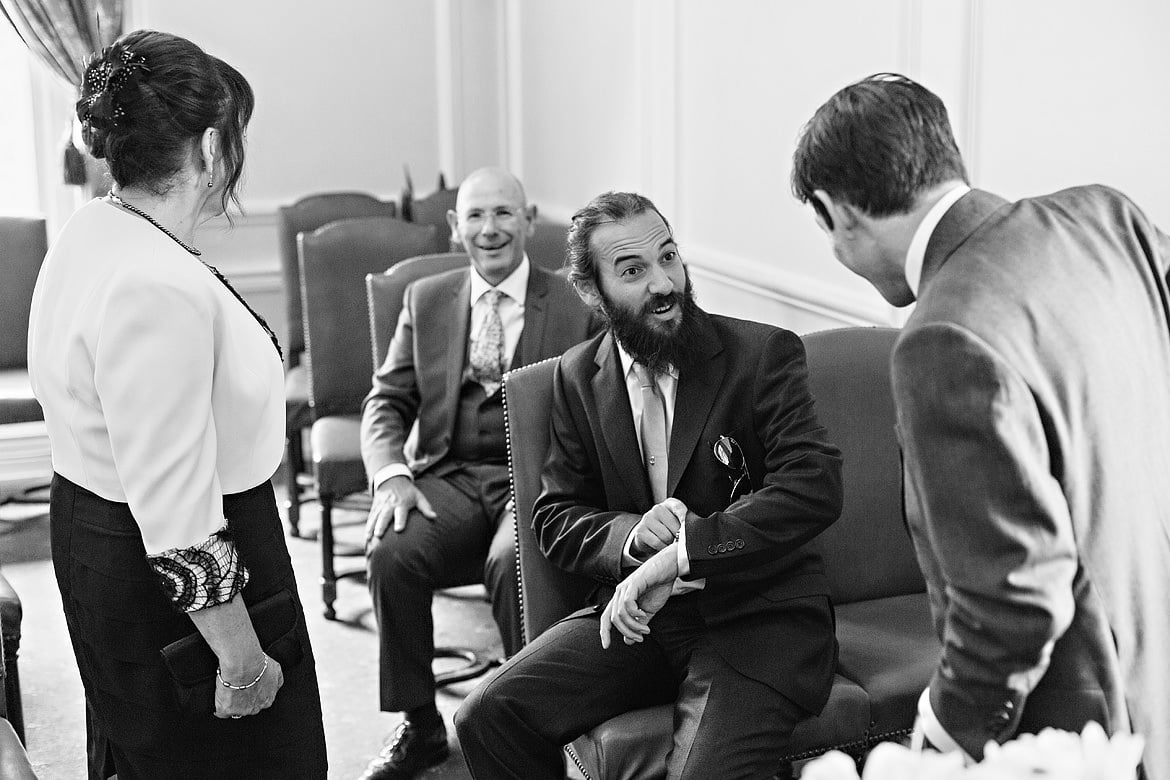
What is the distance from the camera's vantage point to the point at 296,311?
15.9 feet

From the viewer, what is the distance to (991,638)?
1320 millimetres

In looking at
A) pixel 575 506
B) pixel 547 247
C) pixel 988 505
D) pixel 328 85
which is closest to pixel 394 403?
pixel 575 506

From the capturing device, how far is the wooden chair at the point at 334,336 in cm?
408

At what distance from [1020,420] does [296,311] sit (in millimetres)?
3867

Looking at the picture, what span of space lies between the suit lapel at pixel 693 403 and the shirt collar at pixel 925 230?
97 cm

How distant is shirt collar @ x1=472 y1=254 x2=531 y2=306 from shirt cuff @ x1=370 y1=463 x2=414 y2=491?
52cm

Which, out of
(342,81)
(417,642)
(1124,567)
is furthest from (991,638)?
(342,81)

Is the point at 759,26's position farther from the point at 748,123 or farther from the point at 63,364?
the point at 63,364

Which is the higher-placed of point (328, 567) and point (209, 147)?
point (209, 147)

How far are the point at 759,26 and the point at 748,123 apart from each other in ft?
0.92

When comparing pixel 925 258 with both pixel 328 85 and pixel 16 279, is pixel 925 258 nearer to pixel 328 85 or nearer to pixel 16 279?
pixel 16 279

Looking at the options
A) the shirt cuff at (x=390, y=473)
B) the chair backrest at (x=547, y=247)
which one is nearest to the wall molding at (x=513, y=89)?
the chair backrest at (x=547, y=247)

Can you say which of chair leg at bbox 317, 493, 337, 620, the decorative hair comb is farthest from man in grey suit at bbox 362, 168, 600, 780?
the decorative hair comb

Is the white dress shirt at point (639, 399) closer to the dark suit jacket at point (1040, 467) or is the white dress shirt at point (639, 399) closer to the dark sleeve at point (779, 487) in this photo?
the dark sleeve at point (779, 487)
